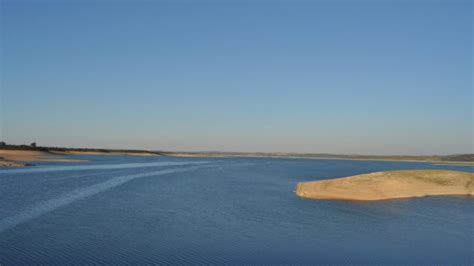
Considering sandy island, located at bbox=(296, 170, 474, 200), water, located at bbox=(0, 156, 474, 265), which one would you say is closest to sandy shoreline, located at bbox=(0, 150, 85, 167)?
water, located at bbox=(0, 156, 474, 265)

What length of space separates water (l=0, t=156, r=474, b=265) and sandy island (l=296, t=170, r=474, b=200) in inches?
76.1

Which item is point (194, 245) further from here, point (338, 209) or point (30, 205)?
point (30, 205)

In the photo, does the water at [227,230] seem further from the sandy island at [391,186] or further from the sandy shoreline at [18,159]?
the sandy shoreline at [18,159]

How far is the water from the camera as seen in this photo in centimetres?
1652

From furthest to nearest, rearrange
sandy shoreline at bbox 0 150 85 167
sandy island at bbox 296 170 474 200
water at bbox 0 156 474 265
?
sandy shoreline at bbox 0 150 85 167 → sandy island at bbox 296 170 474 200 → water at bbox 0 156 474 265

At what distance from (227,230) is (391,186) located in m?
21.8

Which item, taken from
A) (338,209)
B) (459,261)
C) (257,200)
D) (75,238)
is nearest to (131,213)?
(75,238)

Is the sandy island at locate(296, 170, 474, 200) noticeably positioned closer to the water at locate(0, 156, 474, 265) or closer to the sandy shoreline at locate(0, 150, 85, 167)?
the water at locate(0, 156, 474, 265)

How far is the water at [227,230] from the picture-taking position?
54.2 ft

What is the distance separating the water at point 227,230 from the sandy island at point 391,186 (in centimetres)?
193

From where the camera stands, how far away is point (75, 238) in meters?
19.1

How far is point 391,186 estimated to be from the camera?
36.7m

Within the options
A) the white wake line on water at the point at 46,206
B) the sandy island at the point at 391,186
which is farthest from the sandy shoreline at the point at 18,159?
the sandy island at the point at 391,186

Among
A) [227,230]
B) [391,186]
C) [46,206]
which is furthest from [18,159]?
[391,186]
